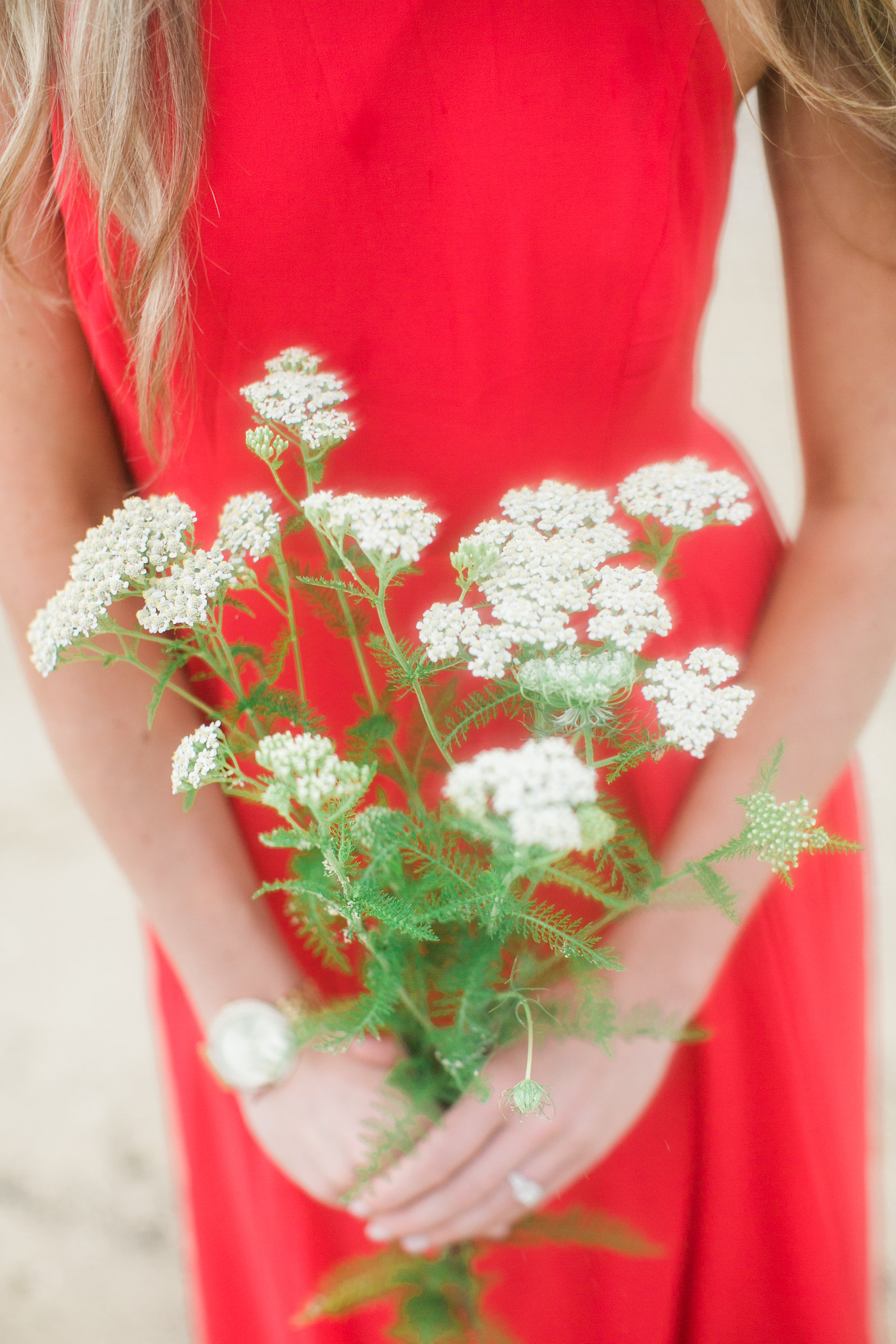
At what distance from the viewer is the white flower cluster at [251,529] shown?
51 centimetres

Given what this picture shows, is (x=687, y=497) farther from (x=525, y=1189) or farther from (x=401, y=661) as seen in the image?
(x=525, y=1189)

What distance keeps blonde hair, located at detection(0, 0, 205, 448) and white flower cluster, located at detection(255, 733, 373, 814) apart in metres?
0.34

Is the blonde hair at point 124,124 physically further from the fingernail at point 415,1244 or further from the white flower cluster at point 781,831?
the fingernail at point 415,1244

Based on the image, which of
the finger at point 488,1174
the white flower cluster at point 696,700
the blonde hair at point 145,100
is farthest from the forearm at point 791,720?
the blonde hair at point 145,100

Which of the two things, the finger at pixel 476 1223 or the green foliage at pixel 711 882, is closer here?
the green foliage at pixel 711 882

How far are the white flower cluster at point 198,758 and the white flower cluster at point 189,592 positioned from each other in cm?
6

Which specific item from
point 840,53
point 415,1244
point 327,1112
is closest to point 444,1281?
point 415,1244

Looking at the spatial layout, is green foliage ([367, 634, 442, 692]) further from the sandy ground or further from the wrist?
the sandy ground

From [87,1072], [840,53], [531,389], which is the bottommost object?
[87,1072]

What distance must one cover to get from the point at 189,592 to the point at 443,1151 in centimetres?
42

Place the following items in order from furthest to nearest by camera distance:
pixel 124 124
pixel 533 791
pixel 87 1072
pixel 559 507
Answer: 1. pixel 87 1072
2. pixel 124 124
3. pixel 559 507
4. pixel 533 791

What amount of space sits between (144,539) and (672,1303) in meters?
0.80

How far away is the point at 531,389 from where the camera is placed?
2.57ft

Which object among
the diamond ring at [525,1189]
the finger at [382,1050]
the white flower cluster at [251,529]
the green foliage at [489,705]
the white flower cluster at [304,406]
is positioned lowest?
the diamond ring at [525,1189]
